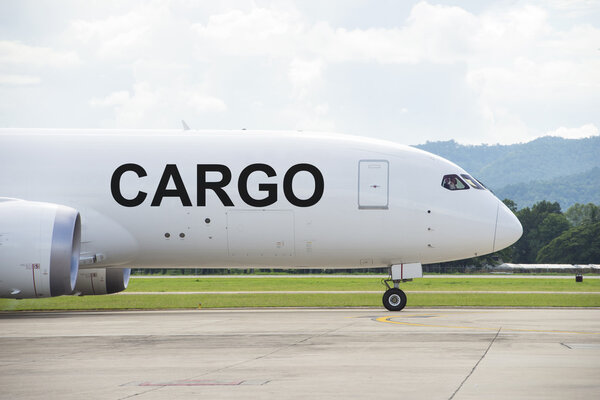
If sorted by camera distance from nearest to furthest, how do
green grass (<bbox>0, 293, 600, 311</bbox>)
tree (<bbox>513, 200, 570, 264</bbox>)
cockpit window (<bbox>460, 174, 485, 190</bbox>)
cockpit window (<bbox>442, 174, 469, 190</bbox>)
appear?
cockpit window (<bbox>442, 174, 469, 190</bbox>)
cockpit window (<bbox>460, 174, 485, 190</bbox>)
green grass (<bbox>0, 293, 600, 311</bbox>)
tree (<bbox>513, 200, 570, 264</bbox>)

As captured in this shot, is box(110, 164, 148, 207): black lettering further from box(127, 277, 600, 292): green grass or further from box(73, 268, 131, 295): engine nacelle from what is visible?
box(127, 277, 600, 292): green grass

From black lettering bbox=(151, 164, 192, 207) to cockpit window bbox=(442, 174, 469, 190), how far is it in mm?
8114

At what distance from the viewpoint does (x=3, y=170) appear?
27.3m

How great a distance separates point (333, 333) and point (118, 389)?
855 centimetres

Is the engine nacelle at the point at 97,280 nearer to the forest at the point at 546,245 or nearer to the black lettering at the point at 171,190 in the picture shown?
the black lettering at the point at 171,190

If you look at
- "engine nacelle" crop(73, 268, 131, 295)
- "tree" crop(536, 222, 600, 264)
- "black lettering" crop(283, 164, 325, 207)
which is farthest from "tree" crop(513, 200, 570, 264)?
"black lettering" crop(283, 164, 325, 207)

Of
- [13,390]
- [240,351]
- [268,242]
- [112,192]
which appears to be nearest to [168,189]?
[112,192]

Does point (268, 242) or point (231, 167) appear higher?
point (231, 167)

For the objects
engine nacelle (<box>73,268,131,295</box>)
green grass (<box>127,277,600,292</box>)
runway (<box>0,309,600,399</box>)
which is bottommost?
green grass (<box>127,277,600,292</box>)

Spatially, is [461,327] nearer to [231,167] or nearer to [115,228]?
[231,167]

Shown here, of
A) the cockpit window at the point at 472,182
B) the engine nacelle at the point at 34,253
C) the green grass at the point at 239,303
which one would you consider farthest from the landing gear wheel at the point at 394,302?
the engine nacelle at the point at 34,253

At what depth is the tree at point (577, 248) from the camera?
453 ft

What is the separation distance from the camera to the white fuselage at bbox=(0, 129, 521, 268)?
2711 cm

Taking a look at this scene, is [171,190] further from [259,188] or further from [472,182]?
[472,182]
